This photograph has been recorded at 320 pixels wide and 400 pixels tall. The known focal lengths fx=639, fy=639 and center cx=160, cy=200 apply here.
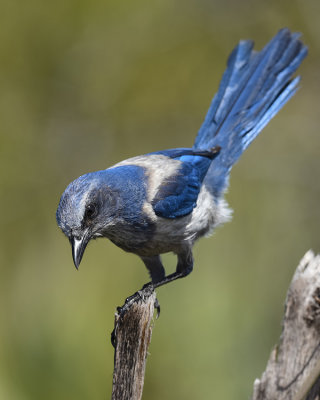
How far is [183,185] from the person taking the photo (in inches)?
167

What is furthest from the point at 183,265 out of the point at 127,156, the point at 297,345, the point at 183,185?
the point at 297,345

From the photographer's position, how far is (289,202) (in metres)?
5.44

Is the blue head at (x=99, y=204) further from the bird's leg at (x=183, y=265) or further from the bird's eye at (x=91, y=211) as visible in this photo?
the bird's leg at (x=183, y=265)

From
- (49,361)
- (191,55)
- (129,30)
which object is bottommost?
(49,361)

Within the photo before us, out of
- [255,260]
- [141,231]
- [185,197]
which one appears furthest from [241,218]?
[141,231]

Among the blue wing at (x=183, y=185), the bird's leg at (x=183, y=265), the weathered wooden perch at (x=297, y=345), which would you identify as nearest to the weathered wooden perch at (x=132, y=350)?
the weathered wooden perch at (x=297, y=345)

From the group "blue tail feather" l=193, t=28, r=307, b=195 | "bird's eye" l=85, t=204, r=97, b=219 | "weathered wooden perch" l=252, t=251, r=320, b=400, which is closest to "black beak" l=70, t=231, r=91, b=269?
"bird's eye" l=85, t=204, r=97, b=219

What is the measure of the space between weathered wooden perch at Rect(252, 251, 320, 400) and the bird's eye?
4.50ft

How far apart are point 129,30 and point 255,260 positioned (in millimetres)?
2350

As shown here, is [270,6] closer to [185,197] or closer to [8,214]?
[185,197]

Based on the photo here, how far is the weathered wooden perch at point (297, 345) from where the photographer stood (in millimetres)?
2342

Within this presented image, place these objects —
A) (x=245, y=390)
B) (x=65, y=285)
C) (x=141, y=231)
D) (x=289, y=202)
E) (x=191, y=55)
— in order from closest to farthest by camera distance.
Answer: (x=141, y=231) < (x=245, y=390) < (x=65, y=285) < (x=289, y=202) < (x=191, y=55)

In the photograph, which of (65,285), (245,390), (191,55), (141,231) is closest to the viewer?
(141,231)

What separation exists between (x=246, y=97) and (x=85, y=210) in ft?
6.56
